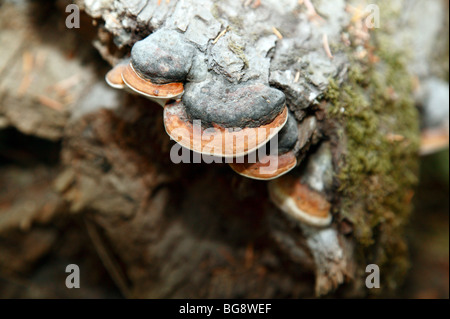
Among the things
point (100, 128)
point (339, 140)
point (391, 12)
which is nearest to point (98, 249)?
point (100, 128)

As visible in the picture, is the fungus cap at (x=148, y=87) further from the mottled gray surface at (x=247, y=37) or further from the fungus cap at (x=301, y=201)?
the fungus cap at (x=301, y=201)

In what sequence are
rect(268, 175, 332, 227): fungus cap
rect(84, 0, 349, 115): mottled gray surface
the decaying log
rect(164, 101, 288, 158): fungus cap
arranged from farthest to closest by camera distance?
rect(268, 175, 332, 227): fungus cap < the decaying log < rect(84, 0, 349, 115): mottled gray surface < rect(164, 101, 288, 158): fungus cap

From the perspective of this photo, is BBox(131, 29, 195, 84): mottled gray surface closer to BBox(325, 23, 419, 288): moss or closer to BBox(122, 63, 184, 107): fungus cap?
BBox(122, 63, 184, 107): fungus cap

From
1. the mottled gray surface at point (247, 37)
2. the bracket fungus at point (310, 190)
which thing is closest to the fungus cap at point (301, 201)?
Answer: the bracket fungus at point (310, 190)

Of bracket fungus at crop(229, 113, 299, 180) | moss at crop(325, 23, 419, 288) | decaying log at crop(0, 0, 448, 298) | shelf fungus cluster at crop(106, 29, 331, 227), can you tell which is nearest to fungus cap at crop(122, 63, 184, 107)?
shelf fungus cluster at crop(106, 29, 331, 227)

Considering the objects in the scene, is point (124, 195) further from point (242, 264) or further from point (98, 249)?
point (242, 264)
